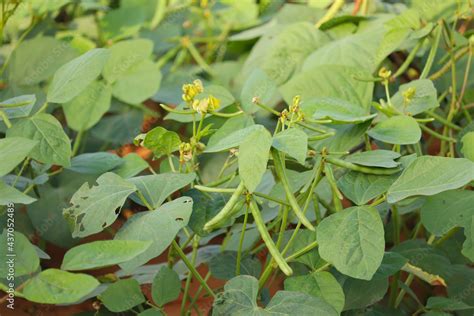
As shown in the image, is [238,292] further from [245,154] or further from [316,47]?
[316,47]

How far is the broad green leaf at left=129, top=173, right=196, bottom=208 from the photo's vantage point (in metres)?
0.78

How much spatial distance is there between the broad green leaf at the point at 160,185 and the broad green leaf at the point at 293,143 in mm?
117

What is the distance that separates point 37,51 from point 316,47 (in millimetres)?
503

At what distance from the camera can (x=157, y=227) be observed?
2.36ft

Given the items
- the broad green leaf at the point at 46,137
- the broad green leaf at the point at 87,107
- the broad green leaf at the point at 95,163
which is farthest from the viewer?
the broad green leaf at the point at 87,107

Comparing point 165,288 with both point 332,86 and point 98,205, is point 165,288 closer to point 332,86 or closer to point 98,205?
point 98,205

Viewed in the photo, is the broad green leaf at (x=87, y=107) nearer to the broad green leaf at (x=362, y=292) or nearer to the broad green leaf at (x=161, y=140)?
the broad green leaf at (x=161, y=140)

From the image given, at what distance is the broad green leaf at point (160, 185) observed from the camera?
2.57ft

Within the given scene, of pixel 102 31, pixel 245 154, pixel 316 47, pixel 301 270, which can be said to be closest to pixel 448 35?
pixel 316 47

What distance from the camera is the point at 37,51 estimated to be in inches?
53.1

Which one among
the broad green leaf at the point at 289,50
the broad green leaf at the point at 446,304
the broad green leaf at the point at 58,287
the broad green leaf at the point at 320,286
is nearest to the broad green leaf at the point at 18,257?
the broad green leaf at the point at 58,287

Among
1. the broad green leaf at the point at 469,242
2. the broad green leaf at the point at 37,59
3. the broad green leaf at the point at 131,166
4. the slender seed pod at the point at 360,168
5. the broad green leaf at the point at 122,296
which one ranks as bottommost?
the broad green leaf at the point at 122,296

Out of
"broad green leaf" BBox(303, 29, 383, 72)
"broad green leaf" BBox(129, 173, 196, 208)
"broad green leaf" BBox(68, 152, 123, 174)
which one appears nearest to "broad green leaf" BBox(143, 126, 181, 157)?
"broad green leaf" BBox(129, 173, 196, 208)

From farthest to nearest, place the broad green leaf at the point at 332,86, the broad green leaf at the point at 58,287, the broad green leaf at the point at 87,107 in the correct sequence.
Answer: the broad green leaf at the point at 87,107 < the broad green leaf at the point at 332,86 < the broad green leaf at the point at 58,287
